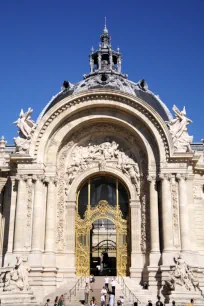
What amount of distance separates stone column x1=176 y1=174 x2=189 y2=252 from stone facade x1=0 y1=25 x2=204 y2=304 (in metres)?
0.05

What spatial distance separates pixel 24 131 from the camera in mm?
24328

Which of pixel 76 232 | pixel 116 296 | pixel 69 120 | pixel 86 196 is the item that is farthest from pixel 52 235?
pixel 69 120

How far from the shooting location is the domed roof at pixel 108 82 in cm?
2833

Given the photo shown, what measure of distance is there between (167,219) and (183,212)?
92 cm

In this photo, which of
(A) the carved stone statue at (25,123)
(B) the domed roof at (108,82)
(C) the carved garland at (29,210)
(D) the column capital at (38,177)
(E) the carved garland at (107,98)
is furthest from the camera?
(B) the domed roof at (108,82)

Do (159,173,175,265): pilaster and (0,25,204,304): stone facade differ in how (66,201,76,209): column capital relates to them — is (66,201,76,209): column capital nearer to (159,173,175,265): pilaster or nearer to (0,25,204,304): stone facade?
(0,25,204,304): stone facade

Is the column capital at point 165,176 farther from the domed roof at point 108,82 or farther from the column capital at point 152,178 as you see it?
the domed roof at point 108,82

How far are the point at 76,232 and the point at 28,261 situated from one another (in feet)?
12.2

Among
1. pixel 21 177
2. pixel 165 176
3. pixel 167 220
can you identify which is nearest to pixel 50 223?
pixel 21 177

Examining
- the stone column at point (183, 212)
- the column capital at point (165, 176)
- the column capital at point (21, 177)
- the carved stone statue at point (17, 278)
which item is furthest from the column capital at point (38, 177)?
the stone column at point (183, 212)

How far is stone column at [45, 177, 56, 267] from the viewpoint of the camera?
2267cm

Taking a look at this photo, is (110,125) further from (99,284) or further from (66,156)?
(99,284)

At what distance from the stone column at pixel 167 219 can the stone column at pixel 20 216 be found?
7339 millimetres

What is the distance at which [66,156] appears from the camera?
2555 centimetres
